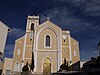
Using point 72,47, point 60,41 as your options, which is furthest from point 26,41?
point 72,47

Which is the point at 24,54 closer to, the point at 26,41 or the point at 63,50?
the point at 26,41

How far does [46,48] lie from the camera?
33.7m

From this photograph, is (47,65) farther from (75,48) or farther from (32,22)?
(32,22)

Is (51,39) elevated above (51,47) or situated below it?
above

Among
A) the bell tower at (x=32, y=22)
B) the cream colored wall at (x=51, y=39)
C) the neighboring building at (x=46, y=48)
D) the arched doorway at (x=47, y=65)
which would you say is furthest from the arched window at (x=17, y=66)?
the bell tower at (x=32, y=22)

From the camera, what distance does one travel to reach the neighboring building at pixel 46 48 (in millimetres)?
32562

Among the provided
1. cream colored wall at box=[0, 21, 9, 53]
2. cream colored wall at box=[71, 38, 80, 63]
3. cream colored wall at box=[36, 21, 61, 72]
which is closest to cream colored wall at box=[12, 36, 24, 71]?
cream colored wall at box=[36, 21, 61, 72]

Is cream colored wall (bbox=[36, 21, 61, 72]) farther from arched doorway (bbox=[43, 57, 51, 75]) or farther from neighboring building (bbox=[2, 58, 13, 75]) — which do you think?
neighboring building (bbox=[2, 58, 13, 75])

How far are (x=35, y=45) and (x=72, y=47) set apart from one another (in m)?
8.21

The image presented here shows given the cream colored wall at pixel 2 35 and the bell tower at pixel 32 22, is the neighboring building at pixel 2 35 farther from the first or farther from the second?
the bell tower at pixel 32 22

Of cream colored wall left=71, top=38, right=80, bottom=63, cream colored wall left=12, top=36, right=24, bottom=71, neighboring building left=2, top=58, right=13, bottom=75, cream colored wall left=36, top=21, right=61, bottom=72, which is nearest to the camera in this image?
cream colored wall left=36, top=21, right=61, bottom=72

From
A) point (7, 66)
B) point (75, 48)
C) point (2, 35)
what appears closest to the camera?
point (2, 35)

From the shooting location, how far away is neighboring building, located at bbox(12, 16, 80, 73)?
3256 centimetres

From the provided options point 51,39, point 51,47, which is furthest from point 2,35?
point 51,39
